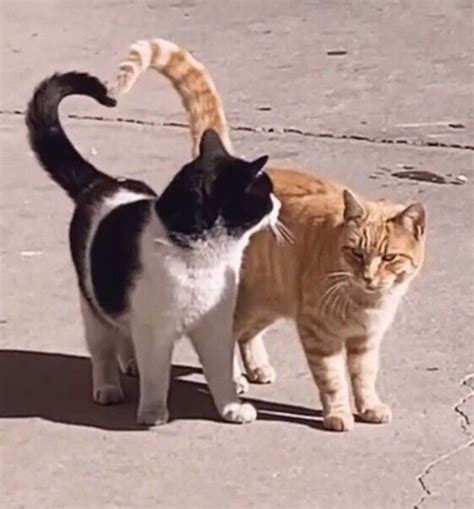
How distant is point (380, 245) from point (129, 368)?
1.04 m

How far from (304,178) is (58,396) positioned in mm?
1012

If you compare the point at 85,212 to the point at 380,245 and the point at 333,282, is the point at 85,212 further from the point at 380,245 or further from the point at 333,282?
the point at 380,245

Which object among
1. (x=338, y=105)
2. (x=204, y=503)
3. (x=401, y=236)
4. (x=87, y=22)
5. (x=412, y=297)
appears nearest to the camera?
(x=204, y=503)

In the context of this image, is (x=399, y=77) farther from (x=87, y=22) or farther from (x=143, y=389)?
(x=143, y=389)

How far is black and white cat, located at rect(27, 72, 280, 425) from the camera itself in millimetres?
4793

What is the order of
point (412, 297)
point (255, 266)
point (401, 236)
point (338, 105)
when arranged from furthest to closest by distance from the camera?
point (338, 105), point (412, 297), point (255, 266), point (401, 236)

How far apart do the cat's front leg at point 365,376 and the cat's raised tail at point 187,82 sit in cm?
89

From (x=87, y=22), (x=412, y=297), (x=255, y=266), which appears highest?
(x=255, y=266)

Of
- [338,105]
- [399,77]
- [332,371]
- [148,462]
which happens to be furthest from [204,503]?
[399,77]

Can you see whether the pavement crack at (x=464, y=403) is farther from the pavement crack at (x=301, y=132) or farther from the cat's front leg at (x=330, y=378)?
the pavement crack at (x=301, y=132)

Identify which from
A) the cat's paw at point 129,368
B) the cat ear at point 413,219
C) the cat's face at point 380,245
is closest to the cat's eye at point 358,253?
the cat's face at point 380,245

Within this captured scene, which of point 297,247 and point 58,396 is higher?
point 297,247

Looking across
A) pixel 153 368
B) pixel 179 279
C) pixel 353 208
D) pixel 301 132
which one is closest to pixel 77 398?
pixel 153 368

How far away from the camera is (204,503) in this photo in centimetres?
446
